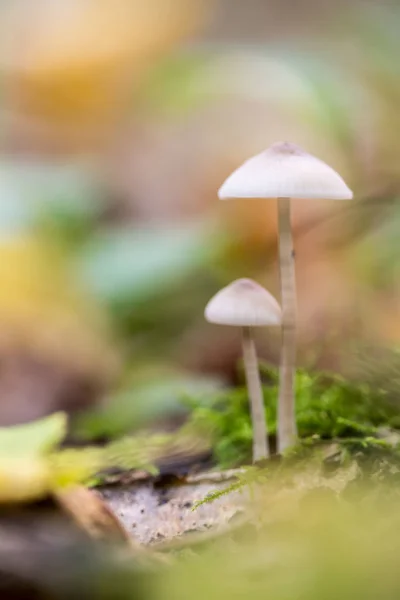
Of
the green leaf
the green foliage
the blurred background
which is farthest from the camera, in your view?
the blurred background

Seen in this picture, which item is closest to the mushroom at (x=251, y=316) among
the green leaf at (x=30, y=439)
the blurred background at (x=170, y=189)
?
the blurred background at (x=170, y=189)

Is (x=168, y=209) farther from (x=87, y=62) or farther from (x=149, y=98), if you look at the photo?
(x=87, y=62)

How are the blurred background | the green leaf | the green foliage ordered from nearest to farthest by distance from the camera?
the green leaf
the green foliage
the blurred background

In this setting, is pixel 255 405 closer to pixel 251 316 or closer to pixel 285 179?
pixel 251 316

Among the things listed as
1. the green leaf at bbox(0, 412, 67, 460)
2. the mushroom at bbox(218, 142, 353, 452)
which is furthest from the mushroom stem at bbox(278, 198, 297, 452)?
the green leaf at bbox(0, 412, 67, 460)

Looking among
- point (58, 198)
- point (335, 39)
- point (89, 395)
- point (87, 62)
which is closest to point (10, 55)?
point (87, 62)

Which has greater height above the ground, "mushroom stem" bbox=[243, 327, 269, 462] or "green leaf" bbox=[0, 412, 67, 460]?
"green leaf" bbox=[0, 412, 67, 460]

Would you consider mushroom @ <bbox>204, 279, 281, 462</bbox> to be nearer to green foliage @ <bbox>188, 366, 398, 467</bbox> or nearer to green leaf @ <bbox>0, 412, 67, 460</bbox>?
green foliage @ <bbox>188, 366, 398, 467</bbox>
